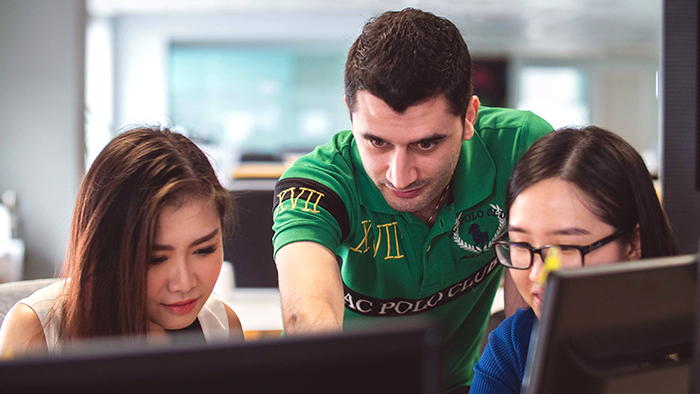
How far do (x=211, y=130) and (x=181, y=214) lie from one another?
7.48 m

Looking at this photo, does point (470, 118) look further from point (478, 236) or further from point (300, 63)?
point (300, 63)

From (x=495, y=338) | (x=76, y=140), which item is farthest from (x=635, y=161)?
(x=76, y=140)

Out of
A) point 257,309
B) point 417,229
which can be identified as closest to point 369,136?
point 417,229

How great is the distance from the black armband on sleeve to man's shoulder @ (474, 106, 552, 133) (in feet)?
1.53

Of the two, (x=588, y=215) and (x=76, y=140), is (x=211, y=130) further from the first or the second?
(x=588, y=215)

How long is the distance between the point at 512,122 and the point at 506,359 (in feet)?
2.11

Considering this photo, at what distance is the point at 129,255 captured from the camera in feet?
3.41

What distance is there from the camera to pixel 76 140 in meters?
2.66

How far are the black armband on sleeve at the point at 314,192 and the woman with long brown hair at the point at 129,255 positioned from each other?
0.57ft

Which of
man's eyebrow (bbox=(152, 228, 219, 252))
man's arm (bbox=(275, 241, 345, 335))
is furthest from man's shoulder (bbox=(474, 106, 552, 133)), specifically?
man's eyebrow (bbox=(152, 228, 219, 252))

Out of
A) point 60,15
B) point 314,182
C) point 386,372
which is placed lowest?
point 386,372

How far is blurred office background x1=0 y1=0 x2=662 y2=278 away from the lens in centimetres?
772

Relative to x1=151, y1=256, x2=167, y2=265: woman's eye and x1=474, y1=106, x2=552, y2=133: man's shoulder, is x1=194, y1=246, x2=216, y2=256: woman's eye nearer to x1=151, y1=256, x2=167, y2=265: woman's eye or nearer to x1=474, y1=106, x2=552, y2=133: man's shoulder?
x1=151, y1=256, x2=167, y2=265: woman's eye

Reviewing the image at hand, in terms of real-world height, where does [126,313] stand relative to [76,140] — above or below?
below
